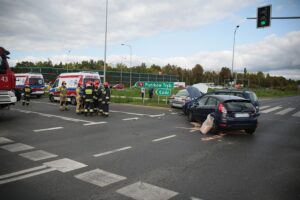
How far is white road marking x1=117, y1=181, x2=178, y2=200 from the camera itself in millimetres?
4270

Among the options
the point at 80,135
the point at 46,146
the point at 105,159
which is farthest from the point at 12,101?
the point at 105,159

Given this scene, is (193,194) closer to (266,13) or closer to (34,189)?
(34,189)

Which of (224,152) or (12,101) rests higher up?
(12,101)

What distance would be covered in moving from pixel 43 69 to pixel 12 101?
54472 millimetres

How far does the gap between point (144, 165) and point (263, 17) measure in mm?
14091

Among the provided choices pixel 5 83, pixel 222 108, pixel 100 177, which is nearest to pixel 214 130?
pixel 222 108

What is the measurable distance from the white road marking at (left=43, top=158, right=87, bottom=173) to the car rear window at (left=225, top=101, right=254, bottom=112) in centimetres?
607

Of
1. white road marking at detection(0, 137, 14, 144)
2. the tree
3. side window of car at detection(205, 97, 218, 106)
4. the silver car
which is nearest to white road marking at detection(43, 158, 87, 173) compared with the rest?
white road marking at detection(0, 137, 14, 144)

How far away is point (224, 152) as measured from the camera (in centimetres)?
738

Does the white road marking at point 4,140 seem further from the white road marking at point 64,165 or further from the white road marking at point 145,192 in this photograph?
the white road marking at point 145,192

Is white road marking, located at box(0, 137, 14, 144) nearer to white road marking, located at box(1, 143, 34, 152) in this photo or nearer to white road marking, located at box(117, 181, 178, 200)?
white road marking, located at box(1, 143, 34, 152)

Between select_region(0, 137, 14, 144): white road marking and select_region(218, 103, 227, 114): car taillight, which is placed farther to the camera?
select_region(218, 103, 227, 114): car taillight

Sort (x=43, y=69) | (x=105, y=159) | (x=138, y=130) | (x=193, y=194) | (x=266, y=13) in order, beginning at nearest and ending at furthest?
(x=193, y=194) < (x=105, y=159) < (x=138, y=130) < (x=266, y=13) < (x=43, y=69)

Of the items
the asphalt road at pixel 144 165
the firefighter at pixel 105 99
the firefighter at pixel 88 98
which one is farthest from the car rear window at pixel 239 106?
the firefighter at pixel 88 98
